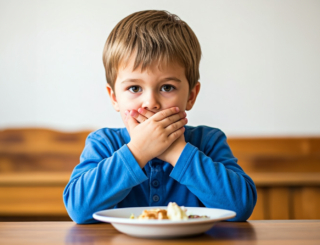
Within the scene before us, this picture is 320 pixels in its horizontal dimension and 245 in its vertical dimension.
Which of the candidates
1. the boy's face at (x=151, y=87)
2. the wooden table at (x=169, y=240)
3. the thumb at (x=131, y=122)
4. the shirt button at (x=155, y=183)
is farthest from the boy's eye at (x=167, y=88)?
the wooden table at (x=169, y=240)

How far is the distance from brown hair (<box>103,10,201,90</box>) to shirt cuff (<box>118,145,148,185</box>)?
0.22 metres

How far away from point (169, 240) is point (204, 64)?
2291mm

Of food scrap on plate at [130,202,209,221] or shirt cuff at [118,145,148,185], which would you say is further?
shirt cuff at [118,145,148,185]

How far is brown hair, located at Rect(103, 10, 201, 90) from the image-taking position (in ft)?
3.06

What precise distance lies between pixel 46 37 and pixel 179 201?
2173 millimetres

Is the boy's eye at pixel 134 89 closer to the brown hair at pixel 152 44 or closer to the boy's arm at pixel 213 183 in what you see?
the brown hair at pixel 152 44

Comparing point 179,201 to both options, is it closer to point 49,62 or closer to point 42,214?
point 42,214

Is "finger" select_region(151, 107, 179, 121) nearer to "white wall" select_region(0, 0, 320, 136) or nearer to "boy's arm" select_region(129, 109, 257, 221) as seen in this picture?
"boy's arm" select_region(129, 109, 257, 221)

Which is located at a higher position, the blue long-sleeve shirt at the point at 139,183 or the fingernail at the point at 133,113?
the fingernail at the point at 133,113

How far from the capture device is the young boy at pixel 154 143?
0.80m

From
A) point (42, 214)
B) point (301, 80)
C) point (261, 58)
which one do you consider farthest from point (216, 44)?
point (42, 214)

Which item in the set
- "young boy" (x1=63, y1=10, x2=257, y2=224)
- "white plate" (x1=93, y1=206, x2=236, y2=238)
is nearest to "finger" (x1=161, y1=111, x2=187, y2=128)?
"young boy" (x1=63, y1=10, x2=257, y2=224)

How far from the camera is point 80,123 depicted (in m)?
2.70

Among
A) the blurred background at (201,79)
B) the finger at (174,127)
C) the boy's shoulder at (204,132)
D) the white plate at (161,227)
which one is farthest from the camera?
the blurred background at (201,79)
